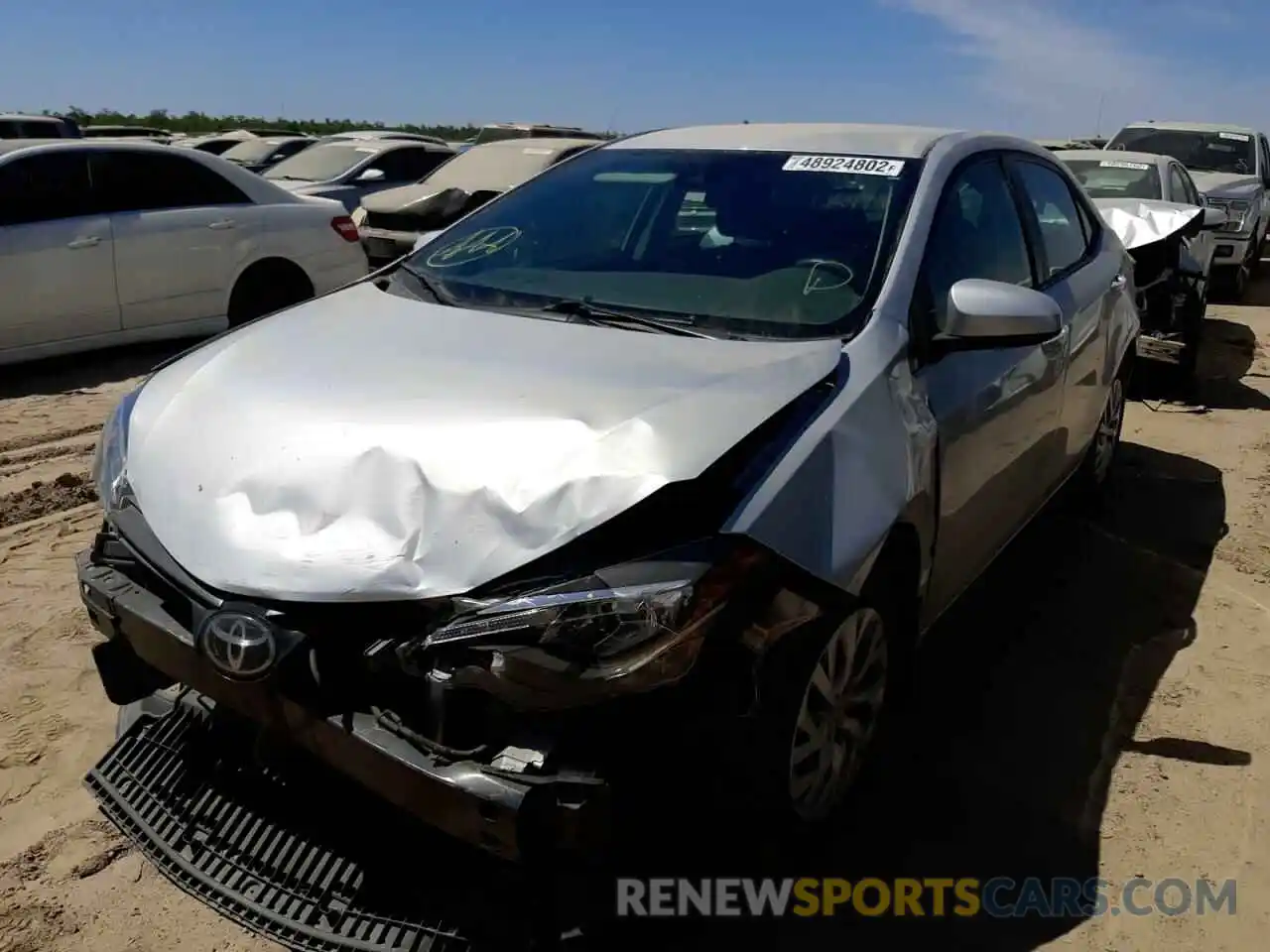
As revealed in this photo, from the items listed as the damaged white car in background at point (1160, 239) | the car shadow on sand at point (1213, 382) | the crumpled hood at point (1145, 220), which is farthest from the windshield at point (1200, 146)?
the crumpled hood at point (1145, 220)

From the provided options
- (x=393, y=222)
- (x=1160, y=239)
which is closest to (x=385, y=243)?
(x=393, y=222)

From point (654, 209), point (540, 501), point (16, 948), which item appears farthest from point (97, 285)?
point (540, 501)

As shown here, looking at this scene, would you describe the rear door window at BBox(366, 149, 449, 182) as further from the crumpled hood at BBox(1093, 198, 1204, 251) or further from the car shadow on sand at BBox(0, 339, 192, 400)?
the crumpled hood at BBox(1093, 198, 1204, 251)

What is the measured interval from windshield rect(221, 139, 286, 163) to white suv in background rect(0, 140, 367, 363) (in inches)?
342

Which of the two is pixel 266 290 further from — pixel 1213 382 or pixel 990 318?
pixel 1213 382

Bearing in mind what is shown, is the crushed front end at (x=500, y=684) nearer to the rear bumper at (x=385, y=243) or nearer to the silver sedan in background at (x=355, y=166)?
the rear bumper at (x=385, y=243)

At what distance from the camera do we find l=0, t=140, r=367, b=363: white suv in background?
6973mm

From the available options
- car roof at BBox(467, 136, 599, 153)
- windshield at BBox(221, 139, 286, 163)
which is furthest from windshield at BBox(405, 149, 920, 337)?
windshield at BBox(221, 139, 286, 163)

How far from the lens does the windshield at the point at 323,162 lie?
12.4 metres

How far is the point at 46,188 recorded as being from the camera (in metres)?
7.14

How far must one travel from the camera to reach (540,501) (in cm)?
212

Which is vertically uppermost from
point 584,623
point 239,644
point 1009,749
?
point 584,623

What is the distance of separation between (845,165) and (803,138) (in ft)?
0.97

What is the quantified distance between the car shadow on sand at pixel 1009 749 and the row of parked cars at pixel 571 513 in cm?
16
